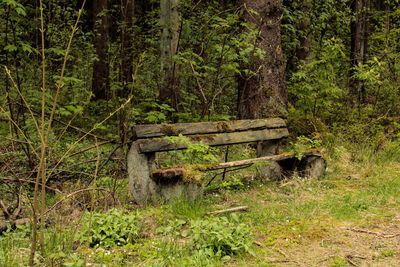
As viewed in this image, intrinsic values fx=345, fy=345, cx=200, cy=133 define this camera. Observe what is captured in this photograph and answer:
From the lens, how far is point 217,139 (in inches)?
211

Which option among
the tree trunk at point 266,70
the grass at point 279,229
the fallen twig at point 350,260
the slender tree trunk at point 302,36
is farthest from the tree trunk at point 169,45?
the fallen twig at point 350,260

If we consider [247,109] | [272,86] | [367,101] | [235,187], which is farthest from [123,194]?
[367,101]

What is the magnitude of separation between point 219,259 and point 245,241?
41 cm

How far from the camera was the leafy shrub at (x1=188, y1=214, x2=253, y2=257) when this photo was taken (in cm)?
331

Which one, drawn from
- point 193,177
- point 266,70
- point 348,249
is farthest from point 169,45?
point 348,249

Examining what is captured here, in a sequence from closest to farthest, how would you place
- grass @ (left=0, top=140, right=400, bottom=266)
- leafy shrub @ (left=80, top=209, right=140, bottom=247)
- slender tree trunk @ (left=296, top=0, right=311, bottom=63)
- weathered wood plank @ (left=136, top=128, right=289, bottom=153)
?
grass @ (left=0, top=140, right=400, bottom=266), leafy shrub @ (left=80, top=209, right=140, bottom=247), weathered wood plank @ (left=136, top=128, right=289, bottom=153), slender tree trunk @ (left=296, top=0, right=311, bottom=63)

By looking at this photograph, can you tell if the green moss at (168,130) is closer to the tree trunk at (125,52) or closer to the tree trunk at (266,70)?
the tree trunk at (125,52)

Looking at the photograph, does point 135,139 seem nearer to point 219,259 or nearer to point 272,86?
point 219,259

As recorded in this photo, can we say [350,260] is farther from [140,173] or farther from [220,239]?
[140,173]

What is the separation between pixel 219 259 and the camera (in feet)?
10.6

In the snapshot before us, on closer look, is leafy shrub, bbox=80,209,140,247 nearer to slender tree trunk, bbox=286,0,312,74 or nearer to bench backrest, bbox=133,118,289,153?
bench backrest, bbox=133,118,289,153

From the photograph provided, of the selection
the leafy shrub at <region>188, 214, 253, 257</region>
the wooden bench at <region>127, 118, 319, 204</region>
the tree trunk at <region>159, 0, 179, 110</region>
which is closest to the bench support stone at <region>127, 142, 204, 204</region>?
the wooden bench at <region>127, 118, 319, 204</region>

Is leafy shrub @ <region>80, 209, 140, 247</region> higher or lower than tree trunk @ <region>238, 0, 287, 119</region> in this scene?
lower

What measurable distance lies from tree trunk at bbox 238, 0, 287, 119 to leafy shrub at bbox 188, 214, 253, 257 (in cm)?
473
